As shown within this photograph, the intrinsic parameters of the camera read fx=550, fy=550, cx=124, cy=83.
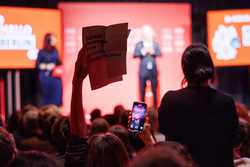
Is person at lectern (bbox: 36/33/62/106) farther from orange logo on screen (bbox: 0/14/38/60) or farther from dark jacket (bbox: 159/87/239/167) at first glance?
dark jacket (bbox: 159/87/239/167)

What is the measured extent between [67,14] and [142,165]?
25.0 feet

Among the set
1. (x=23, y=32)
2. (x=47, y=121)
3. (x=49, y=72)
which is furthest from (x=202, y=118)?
(x=49, y=72)

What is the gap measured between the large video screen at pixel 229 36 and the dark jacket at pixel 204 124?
228 inches

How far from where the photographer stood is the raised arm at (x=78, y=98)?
1.97 meters

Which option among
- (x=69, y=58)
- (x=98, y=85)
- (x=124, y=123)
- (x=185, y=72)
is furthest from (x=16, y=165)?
(x=69, y=58)

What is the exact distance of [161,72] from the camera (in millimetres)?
8781

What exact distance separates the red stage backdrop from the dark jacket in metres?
6.14

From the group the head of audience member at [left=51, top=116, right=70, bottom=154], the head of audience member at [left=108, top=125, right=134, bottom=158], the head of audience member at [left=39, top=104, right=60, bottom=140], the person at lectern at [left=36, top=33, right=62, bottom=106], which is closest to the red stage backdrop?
the person at lectern at [left=36, top=33, right=62, bottom=106]

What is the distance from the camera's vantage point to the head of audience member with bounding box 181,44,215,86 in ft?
7.93

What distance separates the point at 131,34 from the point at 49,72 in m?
1.54

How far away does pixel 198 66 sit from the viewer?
242cm

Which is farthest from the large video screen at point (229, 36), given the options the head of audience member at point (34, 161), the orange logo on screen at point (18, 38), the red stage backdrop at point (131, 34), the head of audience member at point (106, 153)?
the head of audience member at point (34, 161)

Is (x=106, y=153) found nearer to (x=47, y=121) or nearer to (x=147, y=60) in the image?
(x=47, y=121)

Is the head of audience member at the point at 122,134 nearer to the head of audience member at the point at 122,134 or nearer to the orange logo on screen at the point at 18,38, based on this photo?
the head of audience member at the point at 122,134
